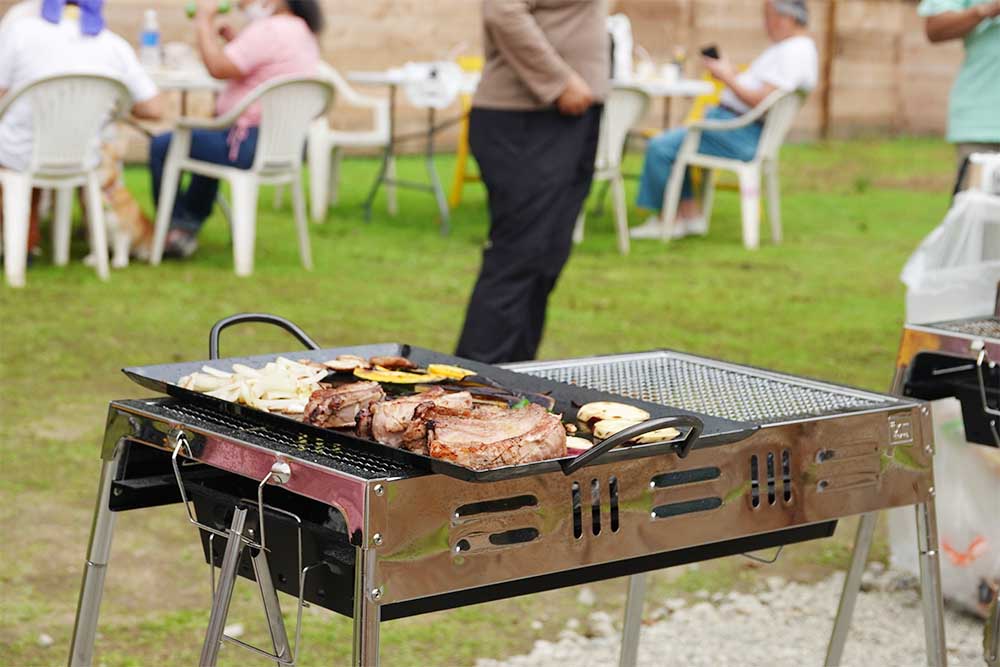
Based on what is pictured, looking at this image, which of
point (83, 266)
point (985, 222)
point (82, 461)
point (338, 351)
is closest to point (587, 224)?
point (83, 266)

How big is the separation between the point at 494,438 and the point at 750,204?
7539 millimetres

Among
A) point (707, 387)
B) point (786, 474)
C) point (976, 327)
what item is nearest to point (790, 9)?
point (976, 327)

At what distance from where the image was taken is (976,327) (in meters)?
2.57

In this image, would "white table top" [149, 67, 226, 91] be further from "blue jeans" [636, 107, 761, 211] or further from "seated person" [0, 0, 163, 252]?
"blue jeans" [636, 107, 761, 211]

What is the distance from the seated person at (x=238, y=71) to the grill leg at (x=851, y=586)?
5.24m

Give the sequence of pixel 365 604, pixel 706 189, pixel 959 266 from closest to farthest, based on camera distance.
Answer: pixel 365 604, pixel 959 266, pixel 706 189

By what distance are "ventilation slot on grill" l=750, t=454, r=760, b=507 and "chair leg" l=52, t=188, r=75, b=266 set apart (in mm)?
5758

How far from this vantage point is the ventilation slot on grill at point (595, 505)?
5.59 ft

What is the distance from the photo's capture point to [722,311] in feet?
22.6

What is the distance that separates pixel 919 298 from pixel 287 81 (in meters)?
4.68

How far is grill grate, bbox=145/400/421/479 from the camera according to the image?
63.3 inches

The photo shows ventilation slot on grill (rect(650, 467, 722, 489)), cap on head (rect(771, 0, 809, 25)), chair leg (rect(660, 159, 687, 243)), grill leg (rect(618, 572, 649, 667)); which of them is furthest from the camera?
chair leg (rect(660, 159, 687, 243))

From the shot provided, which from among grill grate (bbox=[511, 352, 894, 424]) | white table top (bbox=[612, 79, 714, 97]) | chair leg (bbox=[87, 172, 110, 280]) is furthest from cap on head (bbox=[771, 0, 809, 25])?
grill grate (bbox=[511, 352, 894, 424])

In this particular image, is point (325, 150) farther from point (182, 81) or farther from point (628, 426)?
point (628, 426)
